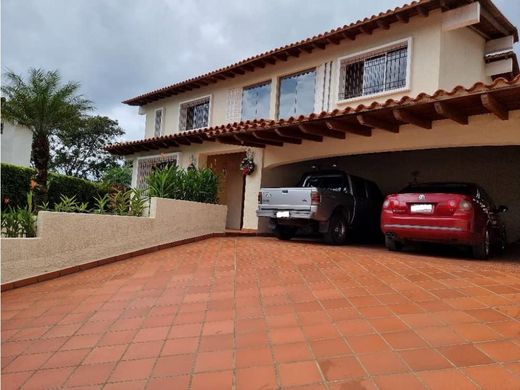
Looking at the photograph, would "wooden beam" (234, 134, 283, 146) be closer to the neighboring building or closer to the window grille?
the window grille

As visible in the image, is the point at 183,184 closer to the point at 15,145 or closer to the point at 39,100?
the point at 39,100

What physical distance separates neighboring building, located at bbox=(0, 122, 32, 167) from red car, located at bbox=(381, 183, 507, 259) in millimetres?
24293

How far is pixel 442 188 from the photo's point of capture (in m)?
7.05

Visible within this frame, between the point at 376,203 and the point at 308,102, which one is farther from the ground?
the point at 308,102

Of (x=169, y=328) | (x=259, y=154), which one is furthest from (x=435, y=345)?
(x=259, y=154)

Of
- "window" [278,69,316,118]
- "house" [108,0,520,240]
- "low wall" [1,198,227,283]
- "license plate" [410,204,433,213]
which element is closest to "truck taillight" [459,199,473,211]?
"license plate" [410,204,433,213]

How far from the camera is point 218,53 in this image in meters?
17.7

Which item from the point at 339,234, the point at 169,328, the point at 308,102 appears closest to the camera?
the point at 169,328

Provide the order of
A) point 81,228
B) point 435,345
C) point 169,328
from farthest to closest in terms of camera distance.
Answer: point 81,228
point 169,328
point 435,345

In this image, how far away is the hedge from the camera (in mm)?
13422

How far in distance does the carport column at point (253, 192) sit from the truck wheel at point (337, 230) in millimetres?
2700

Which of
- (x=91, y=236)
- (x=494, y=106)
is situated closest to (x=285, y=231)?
(x=91, y=236)

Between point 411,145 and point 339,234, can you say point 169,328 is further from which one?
point 411,145

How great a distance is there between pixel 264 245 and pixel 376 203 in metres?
3.67
